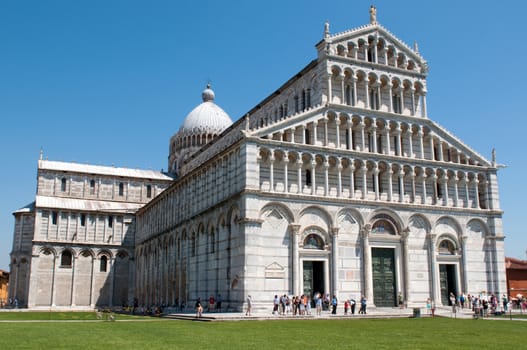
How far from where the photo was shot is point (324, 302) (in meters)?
36.8

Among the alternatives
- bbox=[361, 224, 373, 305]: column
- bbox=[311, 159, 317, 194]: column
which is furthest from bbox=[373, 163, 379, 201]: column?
bbox=[311, 159, 317, 194]: column

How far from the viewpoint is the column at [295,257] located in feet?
119

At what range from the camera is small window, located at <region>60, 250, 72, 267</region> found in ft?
206

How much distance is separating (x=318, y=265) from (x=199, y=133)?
37.5m

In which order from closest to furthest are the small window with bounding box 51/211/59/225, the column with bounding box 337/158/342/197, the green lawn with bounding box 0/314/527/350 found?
the green lawn with bounding box 0/314/527/350 < the column with bounding box 337/158/342/197 < the small window with bounding box 51/211/59/225

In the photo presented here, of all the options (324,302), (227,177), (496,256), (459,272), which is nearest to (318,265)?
(324,302)

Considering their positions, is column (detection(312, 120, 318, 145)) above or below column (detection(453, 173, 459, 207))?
above

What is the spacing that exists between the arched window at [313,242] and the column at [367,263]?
3.15 metres

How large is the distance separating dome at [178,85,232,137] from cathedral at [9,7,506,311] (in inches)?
785

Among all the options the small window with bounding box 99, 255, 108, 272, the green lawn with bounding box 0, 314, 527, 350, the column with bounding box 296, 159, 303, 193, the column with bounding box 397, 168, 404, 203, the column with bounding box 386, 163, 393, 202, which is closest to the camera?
the green lawn with bounding box 0, 314, 527, 350

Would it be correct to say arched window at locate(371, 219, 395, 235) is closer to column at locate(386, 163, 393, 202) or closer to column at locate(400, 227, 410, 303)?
column at locate(400, 227, 410, 303)

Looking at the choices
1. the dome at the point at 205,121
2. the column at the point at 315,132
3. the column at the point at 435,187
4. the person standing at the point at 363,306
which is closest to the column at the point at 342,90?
the column at the point at 315,132

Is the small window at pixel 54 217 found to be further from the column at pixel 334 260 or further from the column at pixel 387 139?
the column at pixel 387 139

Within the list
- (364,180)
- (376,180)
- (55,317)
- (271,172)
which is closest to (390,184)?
(376,180)
